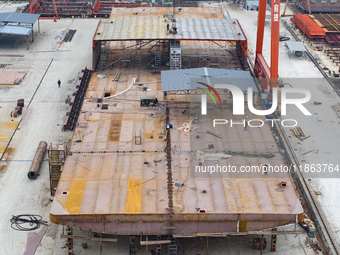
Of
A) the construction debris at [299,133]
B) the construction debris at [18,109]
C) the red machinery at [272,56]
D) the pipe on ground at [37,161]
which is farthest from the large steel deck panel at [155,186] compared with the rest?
the red machinery at [272,56]

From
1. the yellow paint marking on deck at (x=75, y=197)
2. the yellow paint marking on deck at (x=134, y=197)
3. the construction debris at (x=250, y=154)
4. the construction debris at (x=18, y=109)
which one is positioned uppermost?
the yellow paint marking on deck at (x=75, y=197)

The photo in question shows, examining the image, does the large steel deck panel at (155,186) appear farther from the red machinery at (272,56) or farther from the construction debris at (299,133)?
the red machinery at (272,56)

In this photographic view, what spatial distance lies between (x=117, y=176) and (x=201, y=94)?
19777 mm

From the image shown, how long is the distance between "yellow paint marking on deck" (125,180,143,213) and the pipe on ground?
12.9 metres

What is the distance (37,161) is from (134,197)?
16347mm

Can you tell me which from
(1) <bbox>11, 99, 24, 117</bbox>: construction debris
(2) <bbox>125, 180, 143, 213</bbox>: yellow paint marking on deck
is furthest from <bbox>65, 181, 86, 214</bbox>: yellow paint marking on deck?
(1) <bbox>11, 99, 24, 117</bbox>: construction debris

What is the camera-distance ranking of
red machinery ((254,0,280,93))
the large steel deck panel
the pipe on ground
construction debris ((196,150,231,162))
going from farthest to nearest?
red machinery ((254,0,280,93)) → the pipe on ground → construction debris ((196,150,231,162)) → the large steel deck panel

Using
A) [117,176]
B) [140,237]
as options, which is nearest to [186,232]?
[140,237]

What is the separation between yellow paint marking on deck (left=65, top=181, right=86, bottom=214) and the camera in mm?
50094

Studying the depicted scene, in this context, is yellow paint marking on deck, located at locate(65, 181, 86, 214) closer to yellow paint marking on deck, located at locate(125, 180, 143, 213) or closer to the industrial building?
the industrial building

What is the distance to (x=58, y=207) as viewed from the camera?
5025 centimetres

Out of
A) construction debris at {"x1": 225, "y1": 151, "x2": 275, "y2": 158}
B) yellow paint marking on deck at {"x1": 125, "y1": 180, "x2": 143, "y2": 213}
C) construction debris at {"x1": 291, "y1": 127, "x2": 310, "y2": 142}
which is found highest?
yellow paint marking on deck at {"x1": 125, "y1": 180, "x2": 143, "y2": 213}

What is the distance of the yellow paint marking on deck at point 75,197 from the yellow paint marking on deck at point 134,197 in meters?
4.18

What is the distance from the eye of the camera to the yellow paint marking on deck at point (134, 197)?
50.1 m
